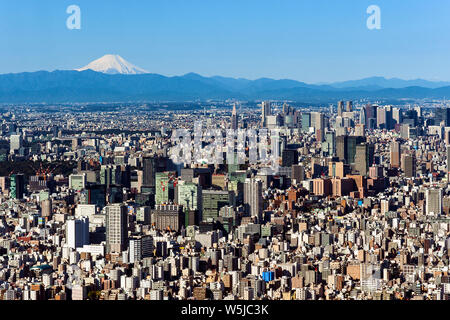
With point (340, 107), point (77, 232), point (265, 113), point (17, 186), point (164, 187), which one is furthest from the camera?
point (340, 107)

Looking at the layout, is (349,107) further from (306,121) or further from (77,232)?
(77,232)

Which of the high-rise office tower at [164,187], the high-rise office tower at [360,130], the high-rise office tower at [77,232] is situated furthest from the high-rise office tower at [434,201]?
the high-rise office tower at [360,130]

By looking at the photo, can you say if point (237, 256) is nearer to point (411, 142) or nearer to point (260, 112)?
point (260, 112)

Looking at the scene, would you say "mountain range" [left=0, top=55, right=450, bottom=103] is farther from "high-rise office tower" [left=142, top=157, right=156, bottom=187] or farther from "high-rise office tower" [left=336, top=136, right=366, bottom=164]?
"high-rise office tower" [left=336, top=136, right=366, bottom=164]

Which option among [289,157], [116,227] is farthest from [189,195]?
[289,157]

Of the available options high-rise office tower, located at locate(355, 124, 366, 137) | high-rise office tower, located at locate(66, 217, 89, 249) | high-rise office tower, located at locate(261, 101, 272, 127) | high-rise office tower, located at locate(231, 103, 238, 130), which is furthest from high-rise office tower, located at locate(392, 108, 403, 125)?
high-rise office tower, located at locate(66, 217, 89, 249)
